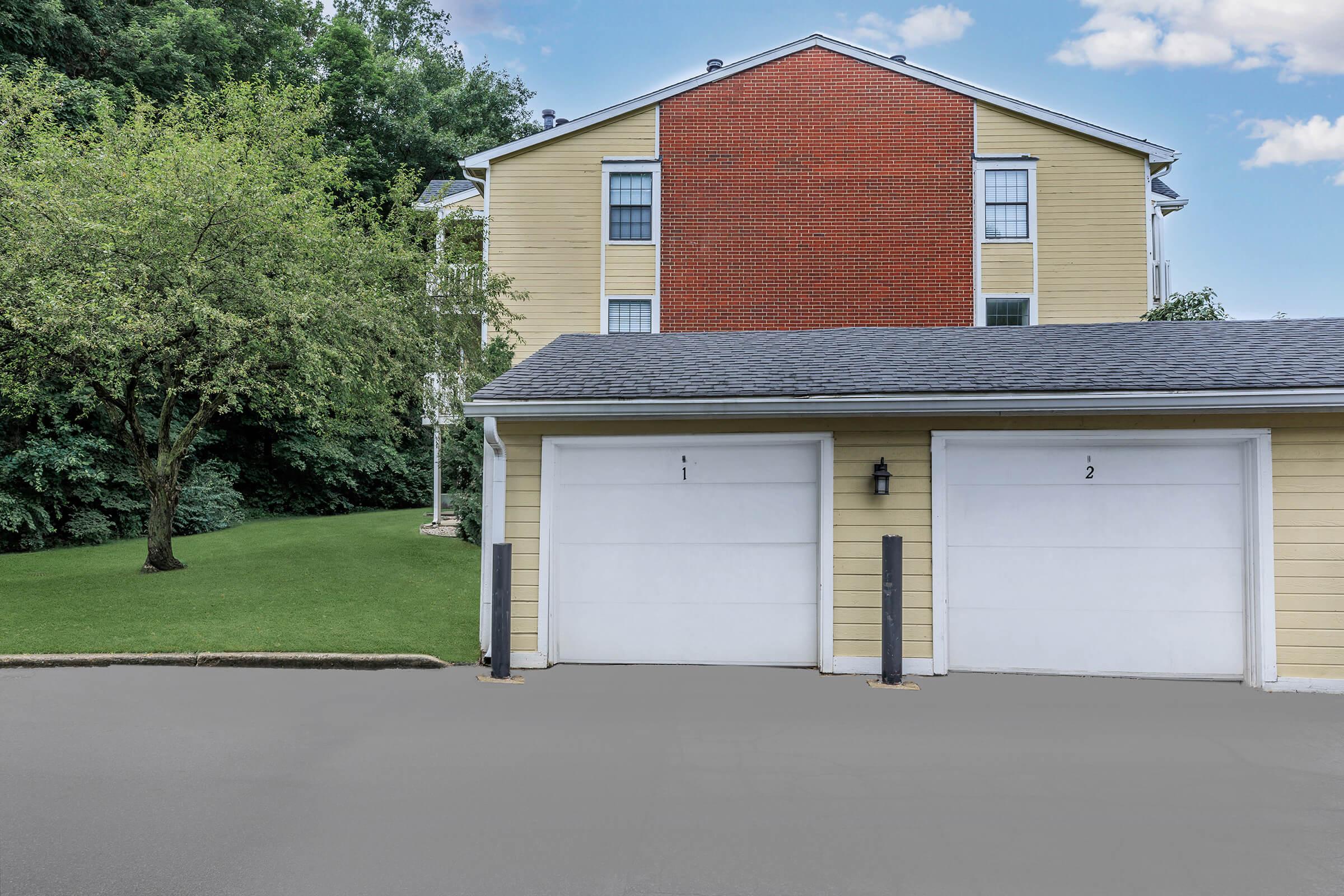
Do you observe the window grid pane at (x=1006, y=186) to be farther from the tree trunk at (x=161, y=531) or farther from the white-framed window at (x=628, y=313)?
the tree trunk at (x=161, y=531)

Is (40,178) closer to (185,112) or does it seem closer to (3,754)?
(185,112)

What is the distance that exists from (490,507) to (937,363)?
14.5ft

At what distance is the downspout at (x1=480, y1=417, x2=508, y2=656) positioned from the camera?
25.2ft

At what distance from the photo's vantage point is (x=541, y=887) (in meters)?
3.65

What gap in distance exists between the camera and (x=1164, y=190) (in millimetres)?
20328

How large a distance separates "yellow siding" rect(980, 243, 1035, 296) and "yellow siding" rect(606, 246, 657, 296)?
6.16 m

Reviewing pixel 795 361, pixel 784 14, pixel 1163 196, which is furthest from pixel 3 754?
pixel 1163 196

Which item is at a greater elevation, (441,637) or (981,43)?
(981,43)

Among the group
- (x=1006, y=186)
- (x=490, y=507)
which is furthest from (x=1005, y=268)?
(x=490, y=507)

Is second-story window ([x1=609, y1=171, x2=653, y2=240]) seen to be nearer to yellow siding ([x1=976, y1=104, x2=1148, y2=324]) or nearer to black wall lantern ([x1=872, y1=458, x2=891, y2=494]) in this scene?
yellow siding ([x1=976, y1=104, x2=1148, y2=324])

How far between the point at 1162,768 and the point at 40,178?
1336 centimetres

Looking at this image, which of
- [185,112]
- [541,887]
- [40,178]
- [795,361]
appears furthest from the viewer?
[185,112]

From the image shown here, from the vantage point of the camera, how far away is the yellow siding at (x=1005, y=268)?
15953 mm

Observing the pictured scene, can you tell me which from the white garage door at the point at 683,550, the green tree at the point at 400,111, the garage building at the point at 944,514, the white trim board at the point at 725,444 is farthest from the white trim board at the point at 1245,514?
the green tree at the point at 400,111
